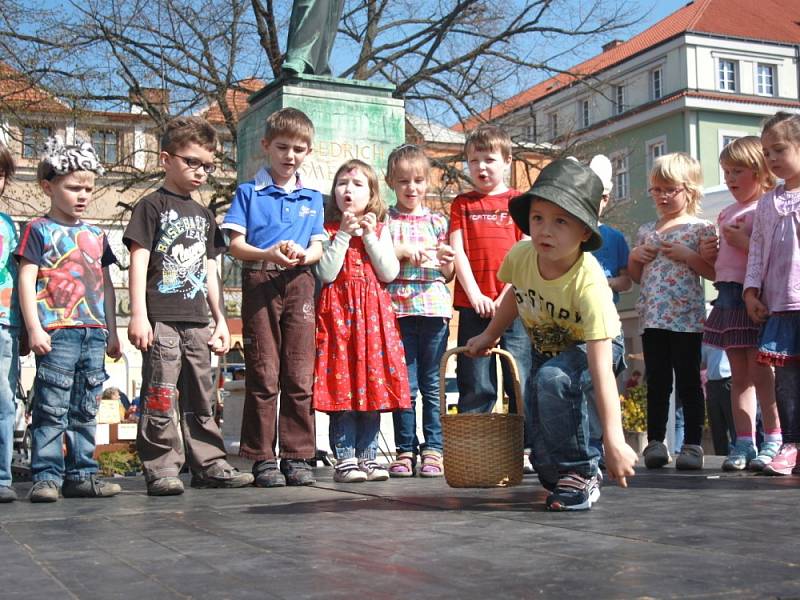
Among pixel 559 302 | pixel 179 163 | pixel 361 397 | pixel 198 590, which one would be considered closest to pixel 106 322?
pixel 179 163

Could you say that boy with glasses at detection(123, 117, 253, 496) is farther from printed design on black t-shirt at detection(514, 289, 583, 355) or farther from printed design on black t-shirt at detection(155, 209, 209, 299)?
printed design on black t-shirt at detection(514, 289, 583, 355)

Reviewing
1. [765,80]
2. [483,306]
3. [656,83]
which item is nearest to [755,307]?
[483,306]

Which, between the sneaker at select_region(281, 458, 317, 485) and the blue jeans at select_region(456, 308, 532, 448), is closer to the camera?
the sneaker at select_region(281, 458, 317, 485)

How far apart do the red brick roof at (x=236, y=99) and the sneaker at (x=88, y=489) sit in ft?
47.9

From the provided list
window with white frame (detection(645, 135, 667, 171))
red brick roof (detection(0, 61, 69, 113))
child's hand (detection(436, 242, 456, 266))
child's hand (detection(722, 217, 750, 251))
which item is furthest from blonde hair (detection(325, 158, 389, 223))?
window with white frame (detection(645, 135, 667, 171))

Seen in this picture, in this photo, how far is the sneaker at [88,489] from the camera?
5008 millimetres

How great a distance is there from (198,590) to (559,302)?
1.91 meters

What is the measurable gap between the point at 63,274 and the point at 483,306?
6.97 ft

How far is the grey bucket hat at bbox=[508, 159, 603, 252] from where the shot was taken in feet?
12.3

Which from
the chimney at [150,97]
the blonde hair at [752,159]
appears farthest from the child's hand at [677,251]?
the chimney at [150,97]

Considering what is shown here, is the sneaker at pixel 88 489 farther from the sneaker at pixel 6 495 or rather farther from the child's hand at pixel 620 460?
the child's hand at pixel 620 460

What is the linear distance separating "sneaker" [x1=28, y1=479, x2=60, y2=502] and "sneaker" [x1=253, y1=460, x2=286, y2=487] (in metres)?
0.98

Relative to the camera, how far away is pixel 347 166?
5844 mm

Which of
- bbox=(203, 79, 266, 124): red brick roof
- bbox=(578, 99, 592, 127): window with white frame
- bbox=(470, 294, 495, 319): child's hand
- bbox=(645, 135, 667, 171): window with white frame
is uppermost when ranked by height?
bbox=(578, 99, 592, 127): window with white frame
